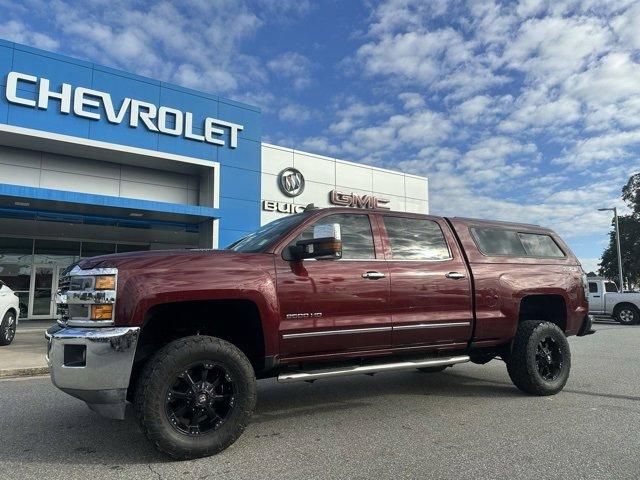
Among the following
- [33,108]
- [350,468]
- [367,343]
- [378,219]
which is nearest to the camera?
[350,468]

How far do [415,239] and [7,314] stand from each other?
9.30m

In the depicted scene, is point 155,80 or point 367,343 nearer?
point 367,343

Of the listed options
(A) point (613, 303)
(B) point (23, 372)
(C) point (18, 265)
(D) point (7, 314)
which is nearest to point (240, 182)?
(C) point (18, 265)

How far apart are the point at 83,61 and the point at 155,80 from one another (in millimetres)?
2171

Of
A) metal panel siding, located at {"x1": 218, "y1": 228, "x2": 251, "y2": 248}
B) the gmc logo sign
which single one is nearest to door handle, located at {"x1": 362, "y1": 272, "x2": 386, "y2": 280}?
metal panel siding, located at {"x1": 218, "y1": 228, "x2": 251, "y2": 248}

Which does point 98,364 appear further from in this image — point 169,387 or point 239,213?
point 239,213

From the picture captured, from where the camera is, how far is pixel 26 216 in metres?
15.7

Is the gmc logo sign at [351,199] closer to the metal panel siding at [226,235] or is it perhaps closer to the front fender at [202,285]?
the metal panel siding at [226,235]

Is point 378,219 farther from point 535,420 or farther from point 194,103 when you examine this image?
point 194,103

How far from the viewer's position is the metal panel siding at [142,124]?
1402 cm

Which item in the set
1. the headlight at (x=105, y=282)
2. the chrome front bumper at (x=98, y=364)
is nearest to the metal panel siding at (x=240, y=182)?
the headlight at (x=105, y=282)

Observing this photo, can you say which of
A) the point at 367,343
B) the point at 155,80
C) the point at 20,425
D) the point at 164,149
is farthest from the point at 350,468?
the point at 155,80

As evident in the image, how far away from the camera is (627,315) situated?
20266 millimetres

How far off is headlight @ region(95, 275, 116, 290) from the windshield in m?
1.26
